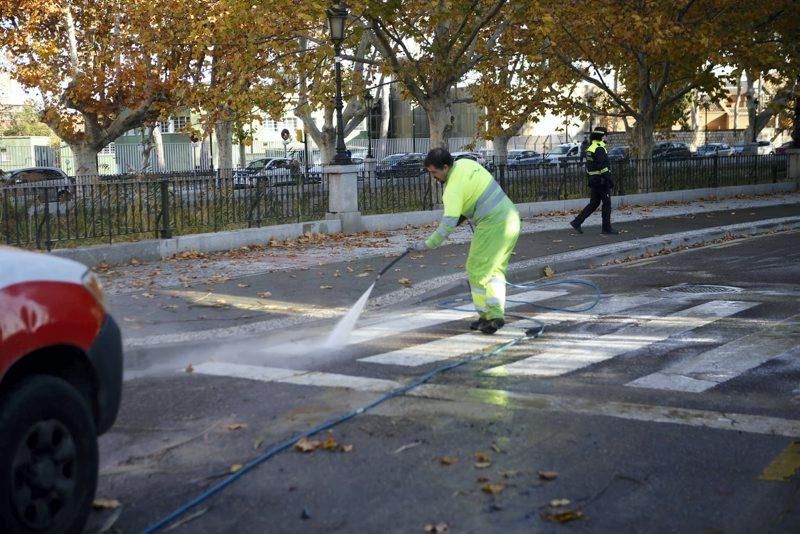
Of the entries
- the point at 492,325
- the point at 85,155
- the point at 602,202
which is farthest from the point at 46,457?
the point at 85,155

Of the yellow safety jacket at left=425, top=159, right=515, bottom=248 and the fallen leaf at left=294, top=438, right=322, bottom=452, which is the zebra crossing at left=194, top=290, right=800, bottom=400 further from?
the fallen leaf at left=294, top=438, right=322, bottom=452

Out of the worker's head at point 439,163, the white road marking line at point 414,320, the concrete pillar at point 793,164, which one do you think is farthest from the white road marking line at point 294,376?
the concrete pillar at point 793,164

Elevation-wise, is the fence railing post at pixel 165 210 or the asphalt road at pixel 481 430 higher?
the fence railing post at pixel 165 210

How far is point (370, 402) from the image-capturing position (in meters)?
6.99

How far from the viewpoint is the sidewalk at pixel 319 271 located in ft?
35.8

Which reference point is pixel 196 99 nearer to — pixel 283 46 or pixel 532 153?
pixel 283 46

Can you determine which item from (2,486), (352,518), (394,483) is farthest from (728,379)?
(2,486)

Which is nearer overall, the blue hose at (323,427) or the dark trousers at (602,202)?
the blue hose at (323,427)

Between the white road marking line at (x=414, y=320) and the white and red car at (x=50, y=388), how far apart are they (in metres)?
4.90

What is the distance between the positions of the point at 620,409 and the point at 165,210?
36.4 ft

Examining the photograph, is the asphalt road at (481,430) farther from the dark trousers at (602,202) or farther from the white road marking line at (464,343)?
the dark trousers at (602,202)

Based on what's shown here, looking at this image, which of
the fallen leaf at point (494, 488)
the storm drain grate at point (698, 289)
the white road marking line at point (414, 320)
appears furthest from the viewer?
the storm drain grate at point (698, 289)

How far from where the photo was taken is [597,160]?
18922mm

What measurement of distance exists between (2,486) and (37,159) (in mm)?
51394
